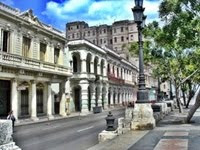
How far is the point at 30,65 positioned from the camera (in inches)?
1281

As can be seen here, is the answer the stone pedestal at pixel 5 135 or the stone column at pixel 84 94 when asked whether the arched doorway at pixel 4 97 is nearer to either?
the stone column at pixel 84 94

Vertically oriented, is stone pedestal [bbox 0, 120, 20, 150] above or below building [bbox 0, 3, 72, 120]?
below

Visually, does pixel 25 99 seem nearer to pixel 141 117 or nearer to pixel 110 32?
pixel 141 117

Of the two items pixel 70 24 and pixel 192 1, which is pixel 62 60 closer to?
pixel 192 1

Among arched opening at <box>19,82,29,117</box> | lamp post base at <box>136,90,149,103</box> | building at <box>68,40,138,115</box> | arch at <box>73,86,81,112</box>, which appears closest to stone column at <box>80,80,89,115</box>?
building at <box>68,40,138,115</box>

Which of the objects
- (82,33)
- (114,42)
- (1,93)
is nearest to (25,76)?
(1,93)

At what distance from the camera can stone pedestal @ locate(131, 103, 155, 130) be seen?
15.2 m

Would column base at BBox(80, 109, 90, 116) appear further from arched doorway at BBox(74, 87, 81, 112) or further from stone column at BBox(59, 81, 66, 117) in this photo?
stone column at BBox(59, 81, 66, 117)

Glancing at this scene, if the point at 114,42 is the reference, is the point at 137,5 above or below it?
below

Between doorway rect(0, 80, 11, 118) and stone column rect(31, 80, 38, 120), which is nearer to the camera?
doorway rect(0, 80, 11, 118)

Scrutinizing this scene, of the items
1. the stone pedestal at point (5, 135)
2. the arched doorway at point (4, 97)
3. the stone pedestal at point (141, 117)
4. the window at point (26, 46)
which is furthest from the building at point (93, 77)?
the stone pedestal at point (5, 135)

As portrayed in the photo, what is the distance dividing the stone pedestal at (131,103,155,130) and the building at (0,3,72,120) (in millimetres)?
15837

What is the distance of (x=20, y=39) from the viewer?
32.6 m

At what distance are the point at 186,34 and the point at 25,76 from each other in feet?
61.7
